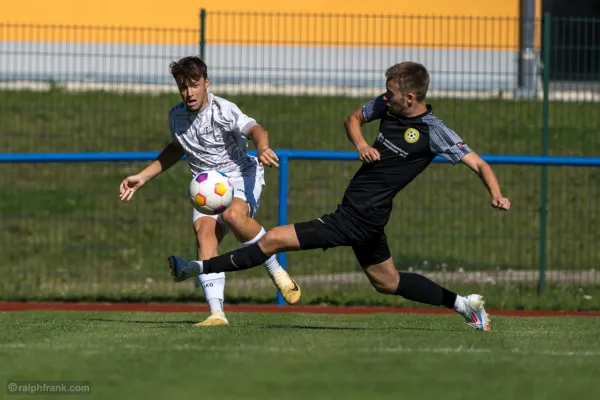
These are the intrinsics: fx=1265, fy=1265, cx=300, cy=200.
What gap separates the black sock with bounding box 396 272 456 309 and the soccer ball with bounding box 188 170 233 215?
1349 millimetres

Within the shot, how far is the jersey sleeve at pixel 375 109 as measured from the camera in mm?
8391

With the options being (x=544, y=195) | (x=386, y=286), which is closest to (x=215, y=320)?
(x=386, y=286)

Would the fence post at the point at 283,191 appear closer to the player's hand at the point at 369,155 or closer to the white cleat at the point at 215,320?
the white cleat at the point at 215,320

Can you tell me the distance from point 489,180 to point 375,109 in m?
0.92

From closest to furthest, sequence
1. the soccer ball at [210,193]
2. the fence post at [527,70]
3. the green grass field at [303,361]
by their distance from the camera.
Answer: the green grass field at [303,361] < the soccer ball at [210,193] < the fence post at [527,70]

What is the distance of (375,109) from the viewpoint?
8406 millimetres

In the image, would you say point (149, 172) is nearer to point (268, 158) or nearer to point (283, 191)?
point (268, 158)

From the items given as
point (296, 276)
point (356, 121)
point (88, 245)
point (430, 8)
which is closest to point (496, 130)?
point (296, 276)

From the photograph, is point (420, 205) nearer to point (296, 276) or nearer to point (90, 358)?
point (296, 276)

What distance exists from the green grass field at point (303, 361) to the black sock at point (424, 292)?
0.73 ft

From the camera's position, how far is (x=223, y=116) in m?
9.12

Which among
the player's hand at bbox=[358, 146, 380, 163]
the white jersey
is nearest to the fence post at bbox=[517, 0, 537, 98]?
the white jersey

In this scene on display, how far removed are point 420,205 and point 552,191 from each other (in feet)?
4.77

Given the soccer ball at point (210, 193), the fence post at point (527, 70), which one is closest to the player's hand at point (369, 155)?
the soccer ball at point (210, 193)
